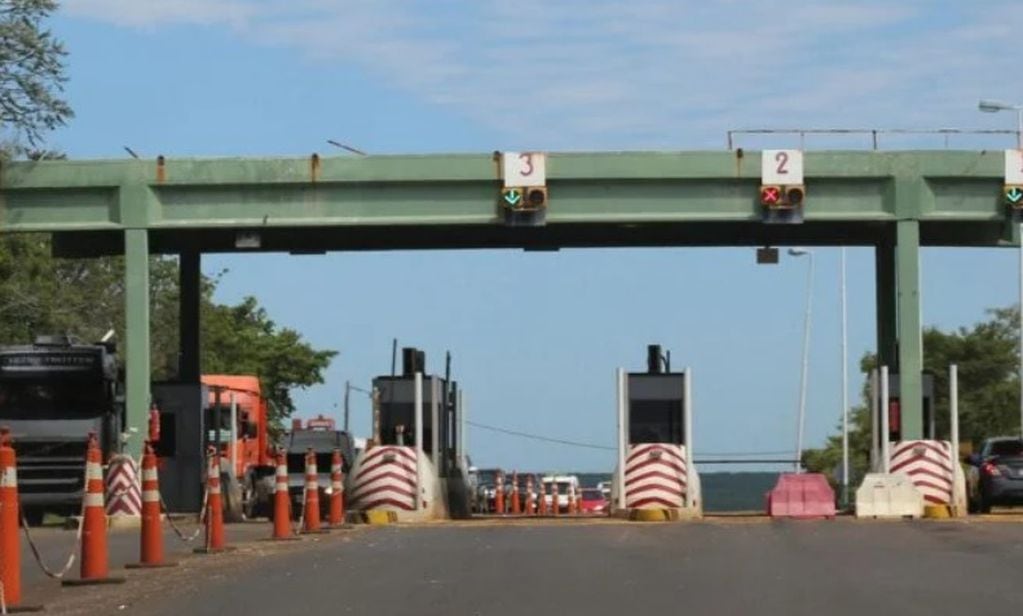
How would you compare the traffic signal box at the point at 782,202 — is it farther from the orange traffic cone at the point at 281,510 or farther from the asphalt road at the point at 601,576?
the orange traffic cone at the point at 281,510

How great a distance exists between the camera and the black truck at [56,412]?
34.8m

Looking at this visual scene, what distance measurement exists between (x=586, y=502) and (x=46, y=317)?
21.4 meters

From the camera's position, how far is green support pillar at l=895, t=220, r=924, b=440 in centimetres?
3434

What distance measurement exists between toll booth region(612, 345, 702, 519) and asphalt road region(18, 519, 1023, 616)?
667cm

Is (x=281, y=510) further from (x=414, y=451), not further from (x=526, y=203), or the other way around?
(x=526, y=203)

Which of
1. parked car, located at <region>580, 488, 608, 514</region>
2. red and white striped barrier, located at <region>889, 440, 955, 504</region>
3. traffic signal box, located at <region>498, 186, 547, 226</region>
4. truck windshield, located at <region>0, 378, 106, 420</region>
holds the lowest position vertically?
parked car, located at <region>580, 488, 608, 514</region>

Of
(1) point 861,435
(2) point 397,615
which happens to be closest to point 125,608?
(2) point 397,615

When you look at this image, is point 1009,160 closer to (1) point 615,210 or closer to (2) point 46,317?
(1) point 615,210

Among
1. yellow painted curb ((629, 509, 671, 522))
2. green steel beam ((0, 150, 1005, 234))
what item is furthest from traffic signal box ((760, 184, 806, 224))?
yellow painted curb ((629, 509, 671, 522))

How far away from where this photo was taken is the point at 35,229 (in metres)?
35.0

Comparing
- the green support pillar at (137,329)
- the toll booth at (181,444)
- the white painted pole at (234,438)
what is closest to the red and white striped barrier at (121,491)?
the green support pillar at (137,329)

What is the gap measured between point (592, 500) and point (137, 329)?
35.0 m

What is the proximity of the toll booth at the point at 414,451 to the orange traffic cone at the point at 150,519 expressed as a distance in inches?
490

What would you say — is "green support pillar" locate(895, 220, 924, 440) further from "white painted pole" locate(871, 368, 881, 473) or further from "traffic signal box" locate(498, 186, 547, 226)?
"traffic signal box" locate(498, 186, 547, 226)
